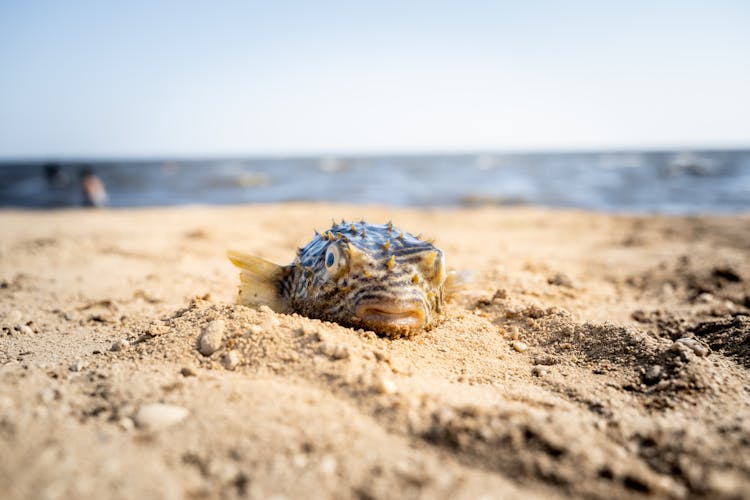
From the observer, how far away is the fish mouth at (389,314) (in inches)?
115

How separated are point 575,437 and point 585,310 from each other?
2808mm

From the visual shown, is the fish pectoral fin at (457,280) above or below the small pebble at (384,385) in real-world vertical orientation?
above

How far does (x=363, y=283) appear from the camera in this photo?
118 inches

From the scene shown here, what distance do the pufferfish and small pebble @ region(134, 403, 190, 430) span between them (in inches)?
49.3

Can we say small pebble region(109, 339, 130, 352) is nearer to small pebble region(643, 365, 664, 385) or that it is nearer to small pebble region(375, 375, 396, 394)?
small pebble region(375, 375, 396, 394)

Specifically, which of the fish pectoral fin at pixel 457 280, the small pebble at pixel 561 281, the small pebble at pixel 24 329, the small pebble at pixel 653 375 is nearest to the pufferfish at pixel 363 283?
the fish pectoral fin at pixel 457 280

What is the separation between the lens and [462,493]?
5.41 feet

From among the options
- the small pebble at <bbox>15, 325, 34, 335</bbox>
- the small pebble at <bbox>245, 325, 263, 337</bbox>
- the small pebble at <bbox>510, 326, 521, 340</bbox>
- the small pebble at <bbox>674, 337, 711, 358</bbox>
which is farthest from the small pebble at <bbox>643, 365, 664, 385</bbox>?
the small pebble at <bbox>15, 325, 34, 335</bbox>

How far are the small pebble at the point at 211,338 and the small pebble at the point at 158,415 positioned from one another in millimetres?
604

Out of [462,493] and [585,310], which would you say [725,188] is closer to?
[585,310]

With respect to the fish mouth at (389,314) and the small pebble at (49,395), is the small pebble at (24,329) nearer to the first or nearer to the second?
the small pebble at (49,395)

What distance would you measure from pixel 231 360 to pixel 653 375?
242 cm

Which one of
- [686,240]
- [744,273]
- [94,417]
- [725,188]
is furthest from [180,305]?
[725,188]

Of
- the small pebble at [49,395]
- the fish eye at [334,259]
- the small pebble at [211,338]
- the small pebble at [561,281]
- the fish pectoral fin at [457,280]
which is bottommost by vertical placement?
the small pebble at [561,281]
